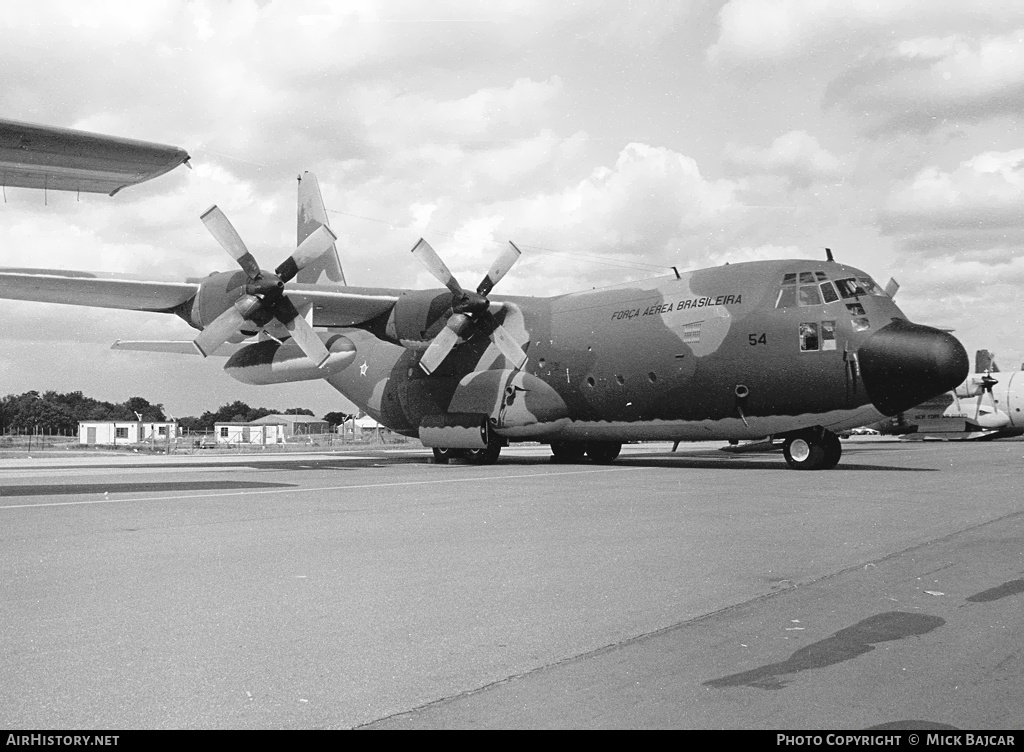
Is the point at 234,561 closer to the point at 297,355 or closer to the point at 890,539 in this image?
the point at 890,539

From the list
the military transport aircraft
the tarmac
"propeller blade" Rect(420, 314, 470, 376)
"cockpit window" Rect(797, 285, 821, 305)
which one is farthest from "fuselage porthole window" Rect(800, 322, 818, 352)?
"propeller blade" Rect(420, 314, 470, 376)

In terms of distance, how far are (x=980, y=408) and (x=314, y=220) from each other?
44.3 metres

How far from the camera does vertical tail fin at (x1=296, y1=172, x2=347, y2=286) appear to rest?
30.8m

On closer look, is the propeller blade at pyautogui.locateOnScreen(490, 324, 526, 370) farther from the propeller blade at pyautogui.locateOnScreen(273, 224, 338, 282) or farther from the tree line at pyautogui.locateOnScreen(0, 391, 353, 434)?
the tree line at pyautogui.locateOnScreen(0, 391, 353, 434)

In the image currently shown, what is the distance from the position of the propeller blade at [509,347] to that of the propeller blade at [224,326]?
20.3 ft

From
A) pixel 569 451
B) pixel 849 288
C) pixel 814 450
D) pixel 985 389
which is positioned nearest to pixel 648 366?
pixel 814 450

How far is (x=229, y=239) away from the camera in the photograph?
21531 millimetres

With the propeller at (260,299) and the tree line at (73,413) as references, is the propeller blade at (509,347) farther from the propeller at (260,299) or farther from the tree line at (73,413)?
the tree line at (73,413)

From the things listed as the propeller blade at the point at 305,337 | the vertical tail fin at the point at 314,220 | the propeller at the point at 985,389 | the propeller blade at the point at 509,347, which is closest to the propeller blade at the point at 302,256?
the propeller blade at the point at 305,337

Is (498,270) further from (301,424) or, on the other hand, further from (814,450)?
(301,424)

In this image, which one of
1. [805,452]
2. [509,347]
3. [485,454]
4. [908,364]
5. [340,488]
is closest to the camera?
[340,488]

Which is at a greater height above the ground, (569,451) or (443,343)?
(443,343)

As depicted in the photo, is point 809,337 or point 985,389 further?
point 985,389
